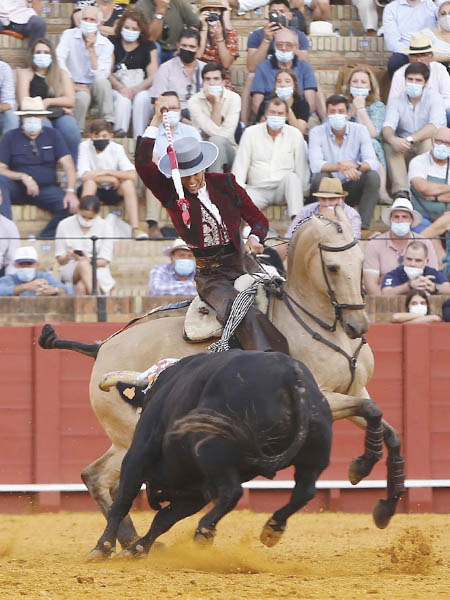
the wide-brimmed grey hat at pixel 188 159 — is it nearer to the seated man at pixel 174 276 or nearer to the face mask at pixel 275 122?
the seated man at pixel 174 276

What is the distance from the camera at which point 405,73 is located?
40.3ft

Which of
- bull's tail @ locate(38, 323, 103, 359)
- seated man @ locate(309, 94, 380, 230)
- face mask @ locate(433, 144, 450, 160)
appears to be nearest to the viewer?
bull's tail @ locate(38, 323, 103, 359)

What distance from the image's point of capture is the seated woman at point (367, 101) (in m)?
12.2

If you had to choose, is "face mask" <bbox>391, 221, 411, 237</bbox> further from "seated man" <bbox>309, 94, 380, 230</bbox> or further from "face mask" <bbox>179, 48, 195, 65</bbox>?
"face mask" <bbox>179, 48, 195, 65</bbox>

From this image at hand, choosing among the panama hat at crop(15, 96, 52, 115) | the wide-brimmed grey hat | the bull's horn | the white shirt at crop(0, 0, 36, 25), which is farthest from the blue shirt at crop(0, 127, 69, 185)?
the bull's horn

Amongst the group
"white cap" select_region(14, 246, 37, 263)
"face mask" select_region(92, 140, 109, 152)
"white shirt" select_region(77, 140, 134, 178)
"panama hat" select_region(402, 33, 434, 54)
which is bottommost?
"white cap" select_region(14, 246, 37, 263)

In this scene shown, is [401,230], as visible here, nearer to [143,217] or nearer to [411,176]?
[411,176]

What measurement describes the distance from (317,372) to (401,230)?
405cm

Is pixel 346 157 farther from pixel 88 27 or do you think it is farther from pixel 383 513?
pixel 383 513

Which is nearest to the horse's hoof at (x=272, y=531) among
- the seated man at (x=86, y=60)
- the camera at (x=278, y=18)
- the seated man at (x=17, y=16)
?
the seated man at (x=86, y=60)

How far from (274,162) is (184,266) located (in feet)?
5.30

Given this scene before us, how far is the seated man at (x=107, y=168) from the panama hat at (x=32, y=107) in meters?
0.45

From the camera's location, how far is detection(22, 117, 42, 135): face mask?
1149 centimetres

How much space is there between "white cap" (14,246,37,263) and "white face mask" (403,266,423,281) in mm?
2920
